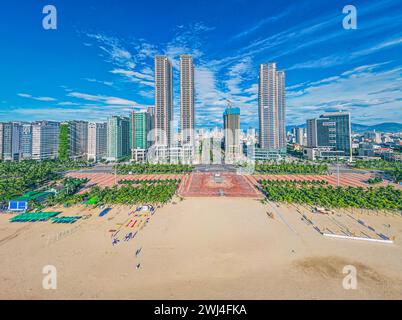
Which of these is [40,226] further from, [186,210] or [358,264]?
[358,264]

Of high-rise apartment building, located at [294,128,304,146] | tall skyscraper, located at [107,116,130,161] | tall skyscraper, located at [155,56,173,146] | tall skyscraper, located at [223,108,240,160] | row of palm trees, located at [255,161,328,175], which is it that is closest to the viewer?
row of palm trees, located at [255,161,328,175]

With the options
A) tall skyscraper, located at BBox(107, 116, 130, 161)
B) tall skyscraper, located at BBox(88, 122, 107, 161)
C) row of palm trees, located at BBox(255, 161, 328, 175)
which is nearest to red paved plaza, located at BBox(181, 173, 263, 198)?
row of palm trees, located at BBox(255, 161, 328, 175)

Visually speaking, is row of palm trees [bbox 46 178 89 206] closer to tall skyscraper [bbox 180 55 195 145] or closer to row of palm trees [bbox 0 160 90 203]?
row of palm trees [bbox 0 160 90 203]

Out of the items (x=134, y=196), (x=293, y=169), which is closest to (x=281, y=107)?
(x=293, y=169)

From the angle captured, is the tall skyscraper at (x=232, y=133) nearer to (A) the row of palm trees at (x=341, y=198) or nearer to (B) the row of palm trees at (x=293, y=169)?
(B) the row of palm trees at (x=293, y=169)

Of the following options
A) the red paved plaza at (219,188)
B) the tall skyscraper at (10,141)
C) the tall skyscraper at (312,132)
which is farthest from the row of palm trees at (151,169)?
the tall skyscraper at (312,132)
